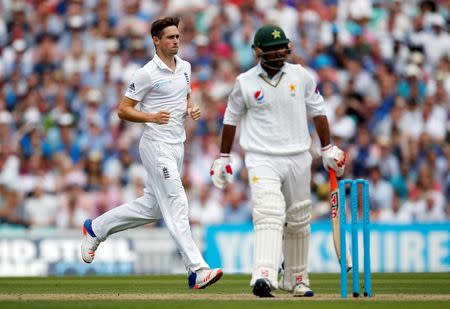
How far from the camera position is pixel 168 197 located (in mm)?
10156

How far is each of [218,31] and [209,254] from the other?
4.29 metres

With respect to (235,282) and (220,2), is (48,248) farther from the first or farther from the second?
(220,2)

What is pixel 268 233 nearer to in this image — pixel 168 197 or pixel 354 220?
pixel 354 220

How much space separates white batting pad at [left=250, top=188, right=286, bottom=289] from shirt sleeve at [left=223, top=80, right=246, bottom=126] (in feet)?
1.96

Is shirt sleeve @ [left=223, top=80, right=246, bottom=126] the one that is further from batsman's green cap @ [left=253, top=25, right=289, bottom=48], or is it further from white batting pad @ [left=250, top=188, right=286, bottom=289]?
white batting pad @ [left=250, top=188, right=286, bottom=289]

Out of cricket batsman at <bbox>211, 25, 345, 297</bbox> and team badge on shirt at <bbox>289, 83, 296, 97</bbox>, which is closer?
cricket batsman at <bbox>211, 25, 345, 297</bbox>

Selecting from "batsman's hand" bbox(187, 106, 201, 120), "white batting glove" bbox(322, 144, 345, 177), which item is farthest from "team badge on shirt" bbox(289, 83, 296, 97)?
"batsman's hand" bbox(187, 106, 201, 120)

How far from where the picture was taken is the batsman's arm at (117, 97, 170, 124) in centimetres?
986

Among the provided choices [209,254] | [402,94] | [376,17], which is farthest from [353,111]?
[209,254]

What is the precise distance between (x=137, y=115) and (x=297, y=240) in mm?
1605

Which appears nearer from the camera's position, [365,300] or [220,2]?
[365,300]

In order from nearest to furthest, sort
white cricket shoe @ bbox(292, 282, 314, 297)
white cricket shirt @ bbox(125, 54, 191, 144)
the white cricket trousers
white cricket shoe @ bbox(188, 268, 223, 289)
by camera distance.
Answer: white cricket shoe @ bbox(292, 282, 314, 297), white cricket shoe @ bbox(188, 268, 223, 289), the white cricket trousers, white cricket shirt @ bbox(125, 54, 191, 144)

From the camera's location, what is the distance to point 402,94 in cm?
1781

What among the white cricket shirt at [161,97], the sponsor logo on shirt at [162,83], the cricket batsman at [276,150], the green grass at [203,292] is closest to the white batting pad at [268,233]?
the cricket batsman at [276,150]
